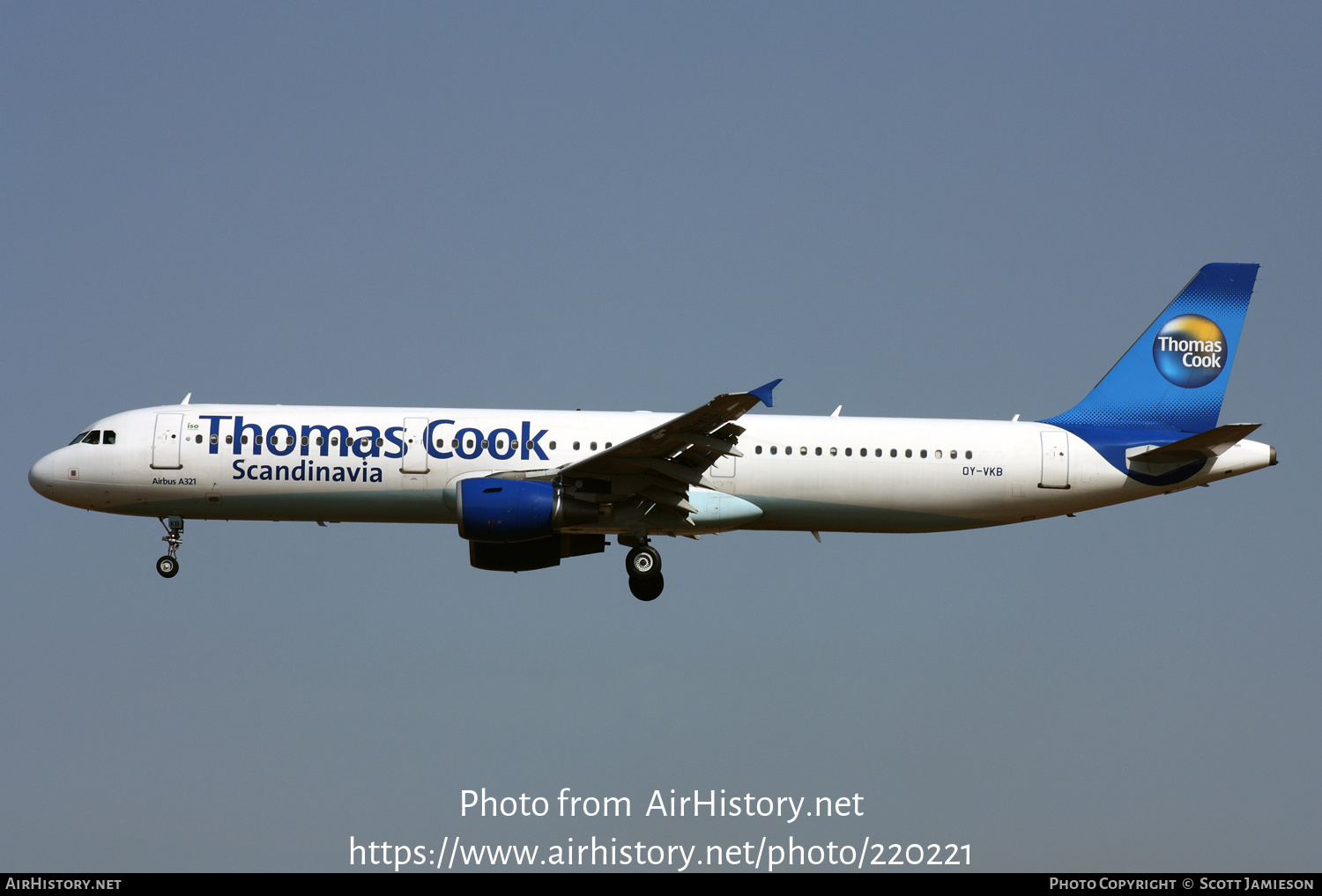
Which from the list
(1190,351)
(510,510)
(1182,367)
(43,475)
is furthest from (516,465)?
(1190,351)

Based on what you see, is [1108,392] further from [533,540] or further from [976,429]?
[533,540]

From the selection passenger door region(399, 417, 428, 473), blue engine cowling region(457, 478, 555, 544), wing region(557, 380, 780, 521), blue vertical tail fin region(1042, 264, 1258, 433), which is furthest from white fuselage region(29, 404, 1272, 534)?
blue vertical tail fin region(1042, 264, 1258, 433)

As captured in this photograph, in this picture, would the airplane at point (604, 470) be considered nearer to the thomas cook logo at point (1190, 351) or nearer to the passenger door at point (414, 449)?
the passenger door at point (414, 449)

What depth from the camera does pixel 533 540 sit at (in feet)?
95.0

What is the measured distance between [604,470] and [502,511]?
218 cm

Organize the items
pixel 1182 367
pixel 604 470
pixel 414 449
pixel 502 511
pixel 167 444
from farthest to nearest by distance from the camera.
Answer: pixel 1182 367 → pixel 167 444 → pixel 414 449 → pixel 604 470 → pixel 502 511

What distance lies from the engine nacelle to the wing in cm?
47

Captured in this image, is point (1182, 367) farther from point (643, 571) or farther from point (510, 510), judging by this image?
point (510, 510)

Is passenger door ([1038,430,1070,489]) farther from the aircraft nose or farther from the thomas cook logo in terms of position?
the aircraft nose

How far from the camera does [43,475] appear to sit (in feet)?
96.5

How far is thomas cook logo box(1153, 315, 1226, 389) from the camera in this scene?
31141mm

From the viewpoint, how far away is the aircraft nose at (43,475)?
2936 centimetres

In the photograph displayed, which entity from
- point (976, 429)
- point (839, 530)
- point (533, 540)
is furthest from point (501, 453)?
point (976, 429)

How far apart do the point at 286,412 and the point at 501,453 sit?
4.71 meters
